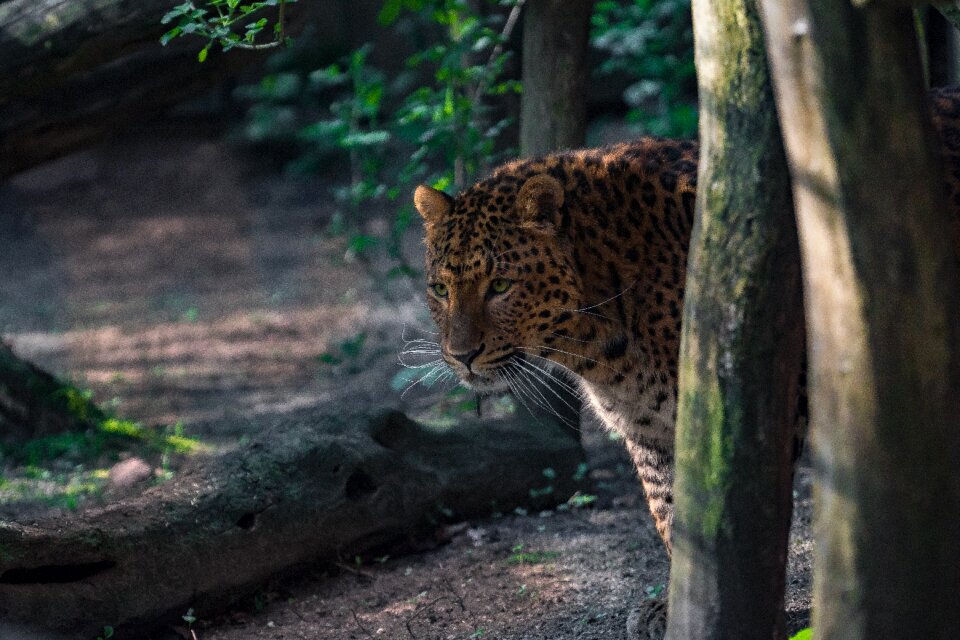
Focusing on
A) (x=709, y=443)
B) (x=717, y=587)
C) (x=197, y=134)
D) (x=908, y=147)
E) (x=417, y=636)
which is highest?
(x=197, y=134)

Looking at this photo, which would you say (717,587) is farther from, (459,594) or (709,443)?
(459,594)

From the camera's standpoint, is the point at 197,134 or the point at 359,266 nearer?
the point at 359,266

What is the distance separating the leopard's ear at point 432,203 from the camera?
455 cm

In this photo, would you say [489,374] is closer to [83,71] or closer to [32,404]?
[83,71]

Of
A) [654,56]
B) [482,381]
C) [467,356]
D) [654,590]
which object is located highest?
[654,56]

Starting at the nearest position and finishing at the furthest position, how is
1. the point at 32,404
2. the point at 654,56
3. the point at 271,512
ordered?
the point at 271,512 → the point at 32,404 → the point at 654,56

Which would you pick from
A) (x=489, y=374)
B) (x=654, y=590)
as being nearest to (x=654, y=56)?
(x=489, y=374)

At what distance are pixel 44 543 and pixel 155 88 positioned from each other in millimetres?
3939

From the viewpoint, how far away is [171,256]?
12.9 meters

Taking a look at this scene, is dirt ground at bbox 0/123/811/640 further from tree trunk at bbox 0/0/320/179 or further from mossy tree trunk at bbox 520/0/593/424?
tree trunk at bbox 0/0/320/179

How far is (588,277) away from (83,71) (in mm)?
3489

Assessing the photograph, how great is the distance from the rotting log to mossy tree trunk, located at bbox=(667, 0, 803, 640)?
230 centimetres

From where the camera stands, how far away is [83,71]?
20.6 ft

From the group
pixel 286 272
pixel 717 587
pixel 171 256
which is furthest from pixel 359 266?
pixel 717 587
